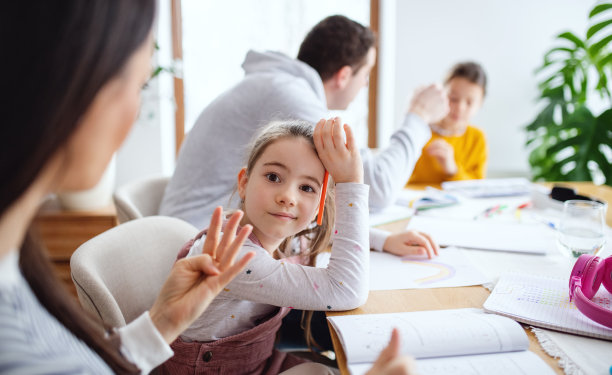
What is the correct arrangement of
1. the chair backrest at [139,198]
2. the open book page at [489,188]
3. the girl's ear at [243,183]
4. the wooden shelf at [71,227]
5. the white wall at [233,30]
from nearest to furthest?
the girl's ear at [243,183] < the chair backrest at [139,198] < the open book page at [489,188] < the wooden shelf at [71,227] < the white wall at [233,30]

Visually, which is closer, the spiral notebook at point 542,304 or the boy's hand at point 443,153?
the spiral notebook at point 542,304

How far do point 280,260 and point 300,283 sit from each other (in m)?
0.07

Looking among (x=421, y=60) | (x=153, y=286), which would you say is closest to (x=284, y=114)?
(x=153, y=286)

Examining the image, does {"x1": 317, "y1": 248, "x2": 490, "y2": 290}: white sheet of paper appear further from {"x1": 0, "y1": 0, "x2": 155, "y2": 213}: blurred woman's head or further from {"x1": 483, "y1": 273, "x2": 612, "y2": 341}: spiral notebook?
{"x1": 0, "y1": 0, "x2": 155, "y2": 213}: blurred woman's head

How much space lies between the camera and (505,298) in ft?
2.71

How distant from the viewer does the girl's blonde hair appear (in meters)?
0.95

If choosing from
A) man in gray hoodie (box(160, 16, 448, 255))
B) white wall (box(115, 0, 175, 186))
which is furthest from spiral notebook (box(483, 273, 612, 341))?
white wall (box(115, 0, 175, 186))

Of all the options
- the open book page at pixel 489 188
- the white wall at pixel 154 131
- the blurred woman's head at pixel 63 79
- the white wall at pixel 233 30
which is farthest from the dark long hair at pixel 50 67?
the white wall at pixel 233 30

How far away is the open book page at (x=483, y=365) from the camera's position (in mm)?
620

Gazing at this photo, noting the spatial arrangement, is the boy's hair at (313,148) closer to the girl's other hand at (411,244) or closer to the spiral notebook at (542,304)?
the girl's other hand at (411,244)

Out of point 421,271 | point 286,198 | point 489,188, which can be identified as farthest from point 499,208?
point 286,198

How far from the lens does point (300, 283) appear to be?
2.69ft

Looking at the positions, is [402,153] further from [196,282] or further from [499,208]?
[196,282]

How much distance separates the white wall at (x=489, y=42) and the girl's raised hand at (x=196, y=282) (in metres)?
2.56
